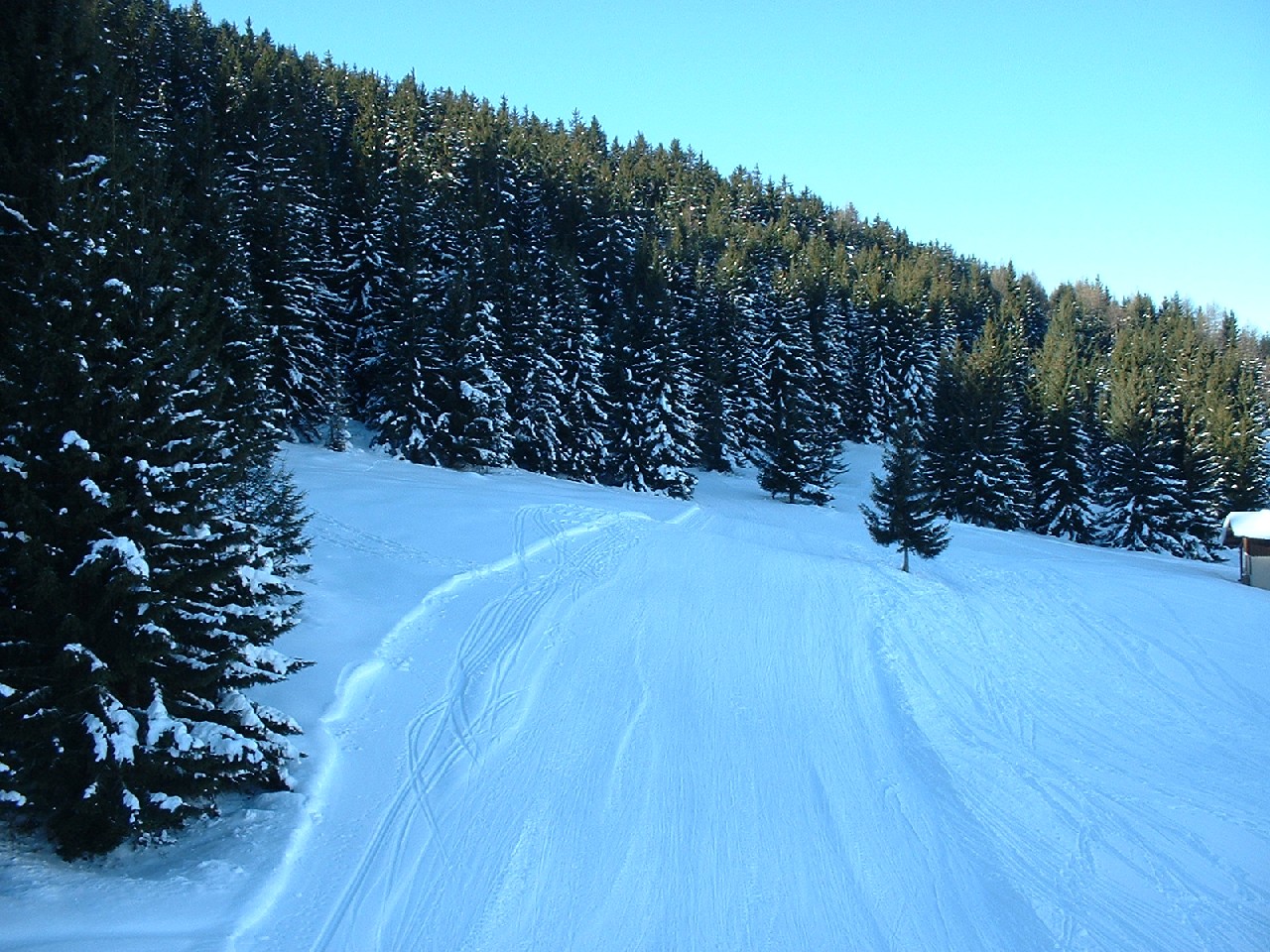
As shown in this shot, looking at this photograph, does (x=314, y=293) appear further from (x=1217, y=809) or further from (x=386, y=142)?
(x=1217, y=809)

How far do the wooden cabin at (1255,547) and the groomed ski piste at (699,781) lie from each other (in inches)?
522

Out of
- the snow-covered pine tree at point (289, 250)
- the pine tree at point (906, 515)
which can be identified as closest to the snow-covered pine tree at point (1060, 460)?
the pine tree at point (906, 515)

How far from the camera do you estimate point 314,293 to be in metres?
33.0

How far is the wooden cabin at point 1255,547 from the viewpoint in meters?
27.6

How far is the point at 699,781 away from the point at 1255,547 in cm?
3032

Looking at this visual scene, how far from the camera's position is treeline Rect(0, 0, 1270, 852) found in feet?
19.5

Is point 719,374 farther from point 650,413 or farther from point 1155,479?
point 1155,479

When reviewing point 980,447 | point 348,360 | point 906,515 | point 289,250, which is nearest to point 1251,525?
point 980,447

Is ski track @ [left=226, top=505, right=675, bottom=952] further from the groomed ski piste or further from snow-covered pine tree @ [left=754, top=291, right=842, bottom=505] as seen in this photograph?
snow-covered pine tree @ [left=754, top=291, right=842, bottom=505]

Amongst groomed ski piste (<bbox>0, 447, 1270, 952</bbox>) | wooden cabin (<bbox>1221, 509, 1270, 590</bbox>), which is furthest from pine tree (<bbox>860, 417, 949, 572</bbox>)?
wooden cabin (<bbox>1221, 509, 1270, 590</bbox>)

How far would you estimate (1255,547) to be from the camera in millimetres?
27984

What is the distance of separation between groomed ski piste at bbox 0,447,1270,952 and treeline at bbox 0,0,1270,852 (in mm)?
1051

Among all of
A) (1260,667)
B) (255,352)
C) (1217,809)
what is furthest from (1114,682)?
(255,352)

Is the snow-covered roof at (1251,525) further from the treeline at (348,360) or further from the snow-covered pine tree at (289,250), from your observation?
the snow-covered pine tree at (289,250)
